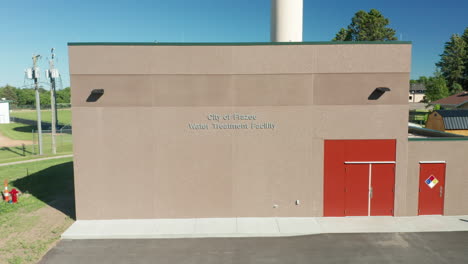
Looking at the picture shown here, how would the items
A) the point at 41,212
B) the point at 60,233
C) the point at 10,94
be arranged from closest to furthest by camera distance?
1. the point at 60,233
2. the point at 41,212
3. the point at 10,94

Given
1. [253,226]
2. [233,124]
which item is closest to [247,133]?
[233,124]

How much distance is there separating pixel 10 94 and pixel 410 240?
6252 inches

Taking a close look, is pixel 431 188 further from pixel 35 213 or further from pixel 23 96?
pixel 23 96

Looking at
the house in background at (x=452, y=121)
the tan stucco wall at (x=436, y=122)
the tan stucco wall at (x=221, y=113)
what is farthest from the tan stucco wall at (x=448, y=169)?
the tan stucco wall at (x=436, y=122)

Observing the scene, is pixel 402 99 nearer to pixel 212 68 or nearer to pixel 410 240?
pixel 410 240

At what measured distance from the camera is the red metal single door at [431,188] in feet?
46.3

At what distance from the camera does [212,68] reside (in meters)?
13.5

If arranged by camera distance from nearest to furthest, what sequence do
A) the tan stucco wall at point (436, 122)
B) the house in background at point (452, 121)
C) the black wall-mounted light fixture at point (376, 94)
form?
the black wall-mounted light fixture at point (376, 94), the house in background at point (452, 121), the tan stucco wall at point (436, 122)

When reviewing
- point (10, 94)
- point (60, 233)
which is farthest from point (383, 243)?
point (10, 94)

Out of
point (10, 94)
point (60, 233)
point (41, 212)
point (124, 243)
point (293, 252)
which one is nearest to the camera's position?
point (293, 252)

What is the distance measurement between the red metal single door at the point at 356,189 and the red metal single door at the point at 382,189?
283 mm

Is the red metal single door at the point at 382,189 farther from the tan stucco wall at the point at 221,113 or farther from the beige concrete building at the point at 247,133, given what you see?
the tan stucco wall at the point at 221,113

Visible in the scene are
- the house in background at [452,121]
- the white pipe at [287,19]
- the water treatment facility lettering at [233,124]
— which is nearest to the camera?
the water treatment facility lettering at [233,124]

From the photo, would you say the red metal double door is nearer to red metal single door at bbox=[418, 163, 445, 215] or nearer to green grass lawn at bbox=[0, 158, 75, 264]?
red metal single door at bbox=[418, 163, 445, 215]
